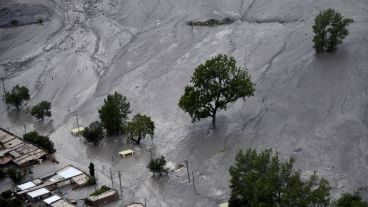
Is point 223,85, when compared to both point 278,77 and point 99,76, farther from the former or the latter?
point 99,76

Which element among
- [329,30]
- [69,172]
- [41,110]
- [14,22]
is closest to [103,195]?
[69,172]

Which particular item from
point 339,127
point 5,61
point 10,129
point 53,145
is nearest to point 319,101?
point 339,127

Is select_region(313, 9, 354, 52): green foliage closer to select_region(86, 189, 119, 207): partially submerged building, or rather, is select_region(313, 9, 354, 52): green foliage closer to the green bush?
select_region(86, 189, 119, 207): partially submerged building

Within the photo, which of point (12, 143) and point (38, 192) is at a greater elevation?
point (12, 143)

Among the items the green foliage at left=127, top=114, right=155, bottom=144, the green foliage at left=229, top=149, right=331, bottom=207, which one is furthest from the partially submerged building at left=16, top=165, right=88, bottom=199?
the green foliage at left=229, top=149, right=331, bottom=207

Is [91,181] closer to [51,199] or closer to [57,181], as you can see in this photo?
[57,181]
